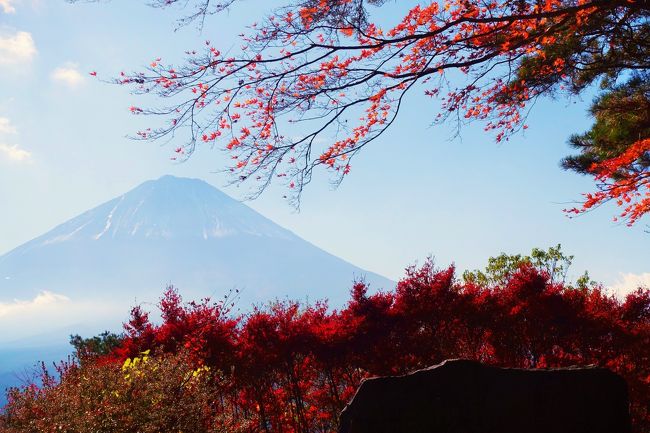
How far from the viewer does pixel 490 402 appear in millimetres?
4305

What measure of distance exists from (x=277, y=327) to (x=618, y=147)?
31.3 ft

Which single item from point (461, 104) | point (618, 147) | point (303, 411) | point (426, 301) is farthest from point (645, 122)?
point (303, 411)

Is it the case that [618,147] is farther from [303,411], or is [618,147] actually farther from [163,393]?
[163,393]

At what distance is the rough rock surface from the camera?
4.24 metres

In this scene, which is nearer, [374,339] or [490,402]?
[490,402]

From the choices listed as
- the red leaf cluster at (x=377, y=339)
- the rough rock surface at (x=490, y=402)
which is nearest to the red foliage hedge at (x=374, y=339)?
the red leaf cluster at (x=377, y=339)

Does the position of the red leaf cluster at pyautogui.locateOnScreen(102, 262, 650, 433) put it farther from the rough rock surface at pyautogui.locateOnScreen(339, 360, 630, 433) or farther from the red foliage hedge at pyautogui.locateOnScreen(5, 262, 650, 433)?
the rough rock surface at pyautogui.locateOnScreen(339, 360, 630, 433)

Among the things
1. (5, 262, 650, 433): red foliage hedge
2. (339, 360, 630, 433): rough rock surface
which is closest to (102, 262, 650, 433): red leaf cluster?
(5, 262, 650, 433): red foliage hedge

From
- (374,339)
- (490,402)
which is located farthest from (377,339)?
(490,402)

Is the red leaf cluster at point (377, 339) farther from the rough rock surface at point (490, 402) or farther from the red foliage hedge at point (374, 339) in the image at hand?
the rough rock surface at point (490, 402)

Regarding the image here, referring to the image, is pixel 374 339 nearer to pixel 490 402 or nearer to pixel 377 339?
pixel 377 339

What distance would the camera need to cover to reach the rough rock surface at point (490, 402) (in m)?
4.24

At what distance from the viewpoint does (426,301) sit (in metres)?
8.36

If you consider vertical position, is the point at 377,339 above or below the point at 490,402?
above
